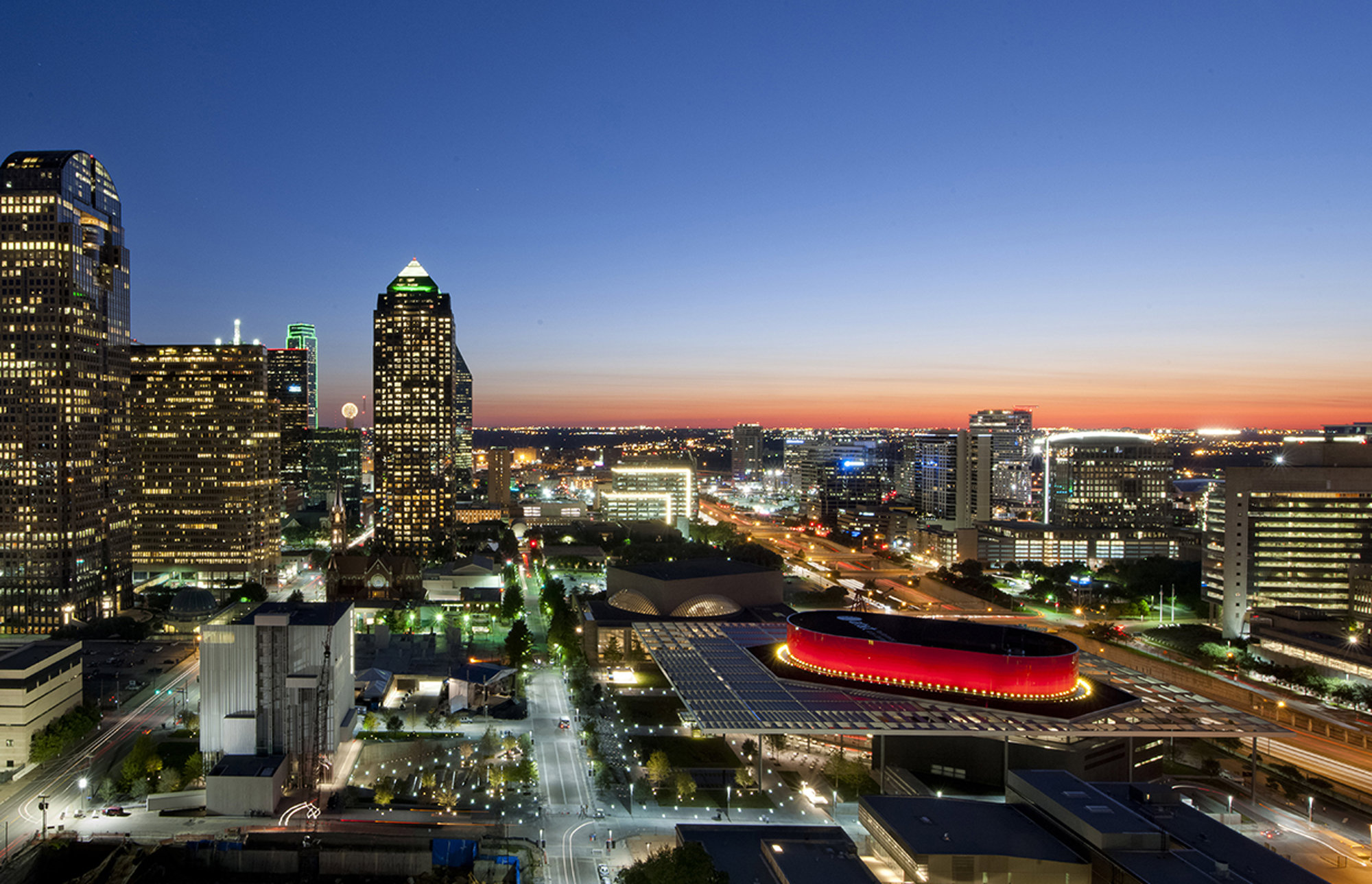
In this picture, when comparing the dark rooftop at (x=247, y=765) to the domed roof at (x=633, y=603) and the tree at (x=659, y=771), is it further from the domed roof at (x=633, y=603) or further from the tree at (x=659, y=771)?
the domed roof at (x=633, y=603)

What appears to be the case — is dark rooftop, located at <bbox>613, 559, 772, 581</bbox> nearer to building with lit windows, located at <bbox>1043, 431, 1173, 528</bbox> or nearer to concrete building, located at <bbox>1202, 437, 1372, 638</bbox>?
concrete building, located at <bbox>1202, 437, 1372, 638</bbox>

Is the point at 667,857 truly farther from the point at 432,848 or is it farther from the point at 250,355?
the point at 250,355

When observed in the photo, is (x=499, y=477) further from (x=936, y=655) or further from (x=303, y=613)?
(x=936, y=655)

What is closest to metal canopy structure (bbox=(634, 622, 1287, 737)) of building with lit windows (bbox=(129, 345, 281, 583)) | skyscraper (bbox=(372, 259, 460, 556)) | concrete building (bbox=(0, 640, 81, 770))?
concrete building (bbox=(0, 640, 81, 770))

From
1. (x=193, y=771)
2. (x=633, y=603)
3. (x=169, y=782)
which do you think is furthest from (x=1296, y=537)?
(x=169, y=782)

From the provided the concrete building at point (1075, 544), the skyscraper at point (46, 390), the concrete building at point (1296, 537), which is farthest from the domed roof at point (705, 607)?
the skyscraper at point (46, 390)
